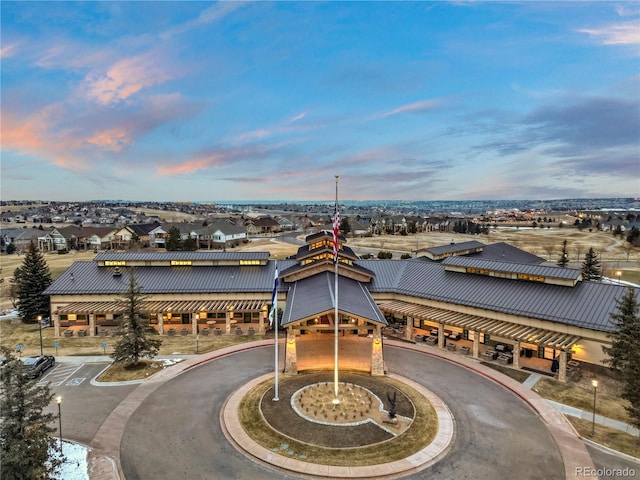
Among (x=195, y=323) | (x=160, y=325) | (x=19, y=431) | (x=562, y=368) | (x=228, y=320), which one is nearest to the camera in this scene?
(x=19, y=431)

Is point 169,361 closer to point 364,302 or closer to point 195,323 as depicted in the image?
point 195,323

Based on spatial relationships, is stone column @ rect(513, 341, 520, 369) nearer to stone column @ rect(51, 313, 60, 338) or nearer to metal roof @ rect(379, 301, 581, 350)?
metal roof @ rect(379, 301, 581, 350)

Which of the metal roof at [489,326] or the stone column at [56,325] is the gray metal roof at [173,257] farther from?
the metal roof at [489,326]

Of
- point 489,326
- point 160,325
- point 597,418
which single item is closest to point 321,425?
point 597,418

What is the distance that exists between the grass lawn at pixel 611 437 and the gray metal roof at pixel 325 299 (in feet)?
47.3

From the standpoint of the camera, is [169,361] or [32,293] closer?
[169,361]

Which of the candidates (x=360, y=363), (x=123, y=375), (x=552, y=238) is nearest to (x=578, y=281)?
(x=360, y=363)

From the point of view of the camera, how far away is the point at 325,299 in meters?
33.9

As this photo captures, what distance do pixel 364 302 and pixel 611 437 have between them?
65.4 feet

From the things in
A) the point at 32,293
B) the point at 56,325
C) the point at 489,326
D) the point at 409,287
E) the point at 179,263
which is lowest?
the point at 56,325

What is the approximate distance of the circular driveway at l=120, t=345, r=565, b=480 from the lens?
20.4m

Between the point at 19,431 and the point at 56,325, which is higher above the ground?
the point at 19,431

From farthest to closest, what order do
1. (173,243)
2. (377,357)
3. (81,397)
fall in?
(173,243), (377,357), (81,397)

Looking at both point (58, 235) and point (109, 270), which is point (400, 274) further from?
point (58, 235)
